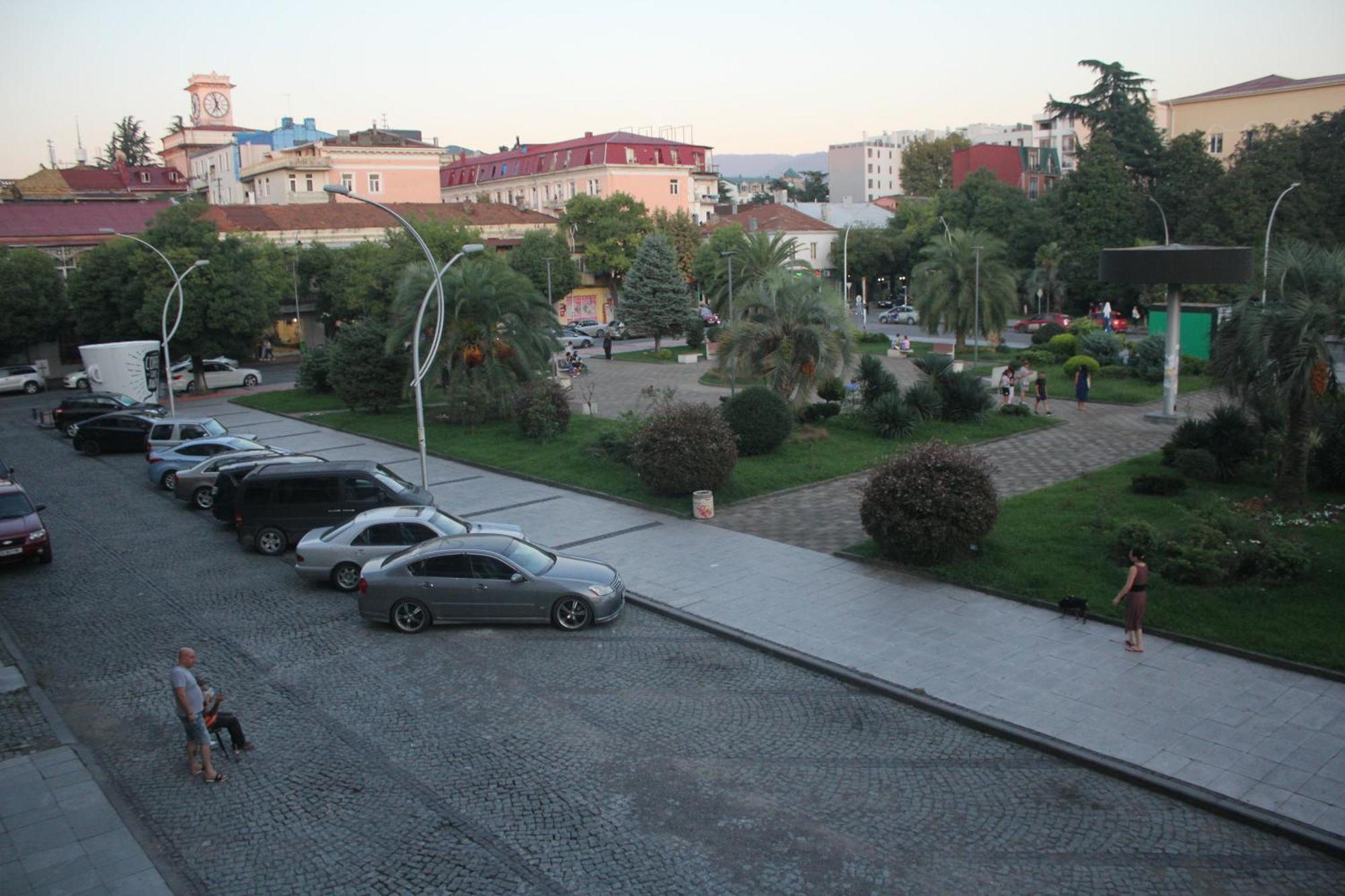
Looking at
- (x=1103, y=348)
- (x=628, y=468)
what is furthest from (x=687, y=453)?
(x=1103, y=348)

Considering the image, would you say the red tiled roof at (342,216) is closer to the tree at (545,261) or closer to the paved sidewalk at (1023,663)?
the tree at (545,261)

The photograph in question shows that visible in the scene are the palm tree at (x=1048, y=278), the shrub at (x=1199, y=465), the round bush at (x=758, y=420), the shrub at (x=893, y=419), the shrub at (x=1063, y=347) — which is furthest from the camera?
the palm tree at (x=1048, y=278)

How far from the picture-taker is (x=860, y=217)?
98.6m

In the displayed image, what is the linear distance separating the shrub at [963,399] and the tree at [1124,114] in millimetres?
43818

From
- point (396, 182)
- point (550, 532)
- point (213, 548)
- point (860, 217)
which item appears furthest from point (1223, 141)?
point (213, 548)

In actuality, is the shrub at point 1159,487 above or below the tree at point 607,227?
below

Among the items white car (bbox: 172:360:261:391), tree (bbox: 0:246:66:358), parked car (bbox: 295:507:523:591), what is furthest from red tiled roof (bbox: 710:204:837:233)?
parked car (bbox: 295:507:523:591)

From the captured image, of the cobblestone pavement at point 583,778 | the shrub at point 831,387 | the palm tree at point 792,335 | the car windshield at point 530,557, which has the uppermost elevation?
the palm tree at point 792,335

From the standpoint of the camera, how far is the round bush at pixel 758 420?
2666cm

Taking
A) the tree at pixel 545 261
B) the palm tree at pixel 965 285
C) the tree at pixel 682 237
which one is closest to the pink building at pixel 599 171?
the tree at pixel 682 237

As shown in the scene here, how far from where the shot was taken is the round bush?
87.5 ft

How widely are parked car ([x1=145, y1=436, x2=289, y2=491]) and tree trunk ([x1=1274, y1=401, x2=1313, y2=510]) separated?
2265 centimetres

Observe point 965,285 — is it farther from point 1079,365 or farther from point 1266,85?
point 1266,85

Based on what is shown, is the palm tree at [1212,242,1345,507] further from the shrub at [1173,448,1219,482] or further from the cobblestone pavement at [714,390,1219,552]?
the cobblestone pavement at [714,390,1219,552]
